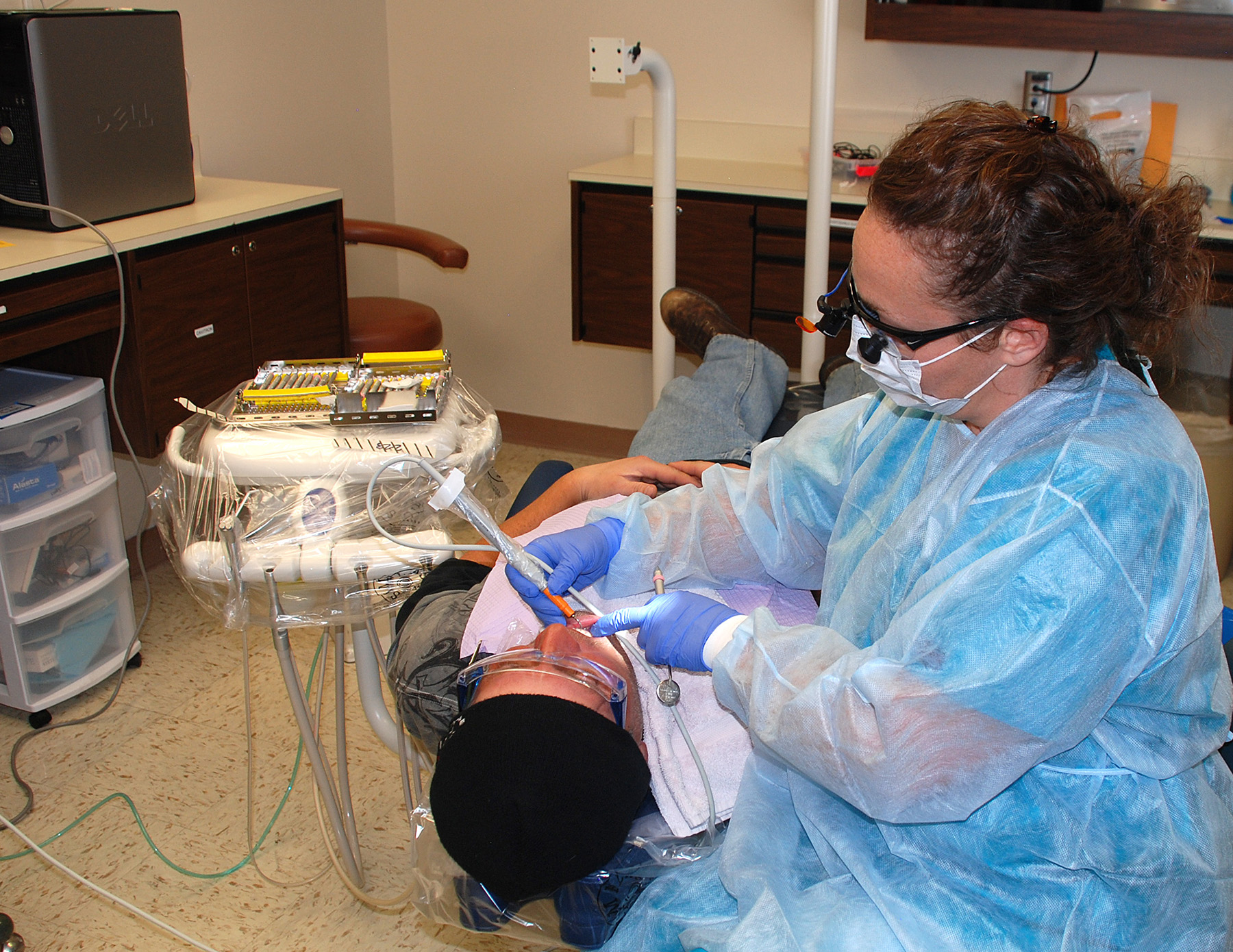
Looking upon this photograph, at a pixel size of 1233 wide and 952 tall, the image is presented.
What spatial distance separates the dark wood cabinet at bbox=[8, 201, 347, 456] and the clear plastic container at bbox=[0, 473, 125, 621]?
0.15 m

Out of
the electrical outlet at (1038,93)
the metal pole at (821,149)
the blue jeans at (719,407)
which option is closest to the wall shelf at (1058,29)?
the electrical outlet at (1038,93)

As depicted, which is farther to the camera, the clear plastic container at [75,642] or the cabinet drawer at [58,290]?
the clear plastic container at [75,642]

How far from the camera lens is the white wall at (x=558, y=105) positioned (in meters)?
2.70

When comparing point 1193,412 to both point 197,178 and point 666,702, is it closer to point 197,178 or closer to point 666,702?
point 666,702

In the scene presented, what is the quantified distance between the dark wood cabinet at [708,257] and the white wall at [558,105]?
43 cm

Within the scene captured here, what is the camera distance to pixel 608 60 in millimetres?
1918

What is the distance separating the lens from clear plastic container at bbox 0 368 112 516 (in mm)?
1844

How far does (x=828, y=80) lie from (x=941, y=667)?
136 cm

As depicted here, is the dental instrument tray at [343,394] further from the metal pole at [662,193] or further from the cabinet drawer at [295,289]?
the cabinet drawer at [295,289]

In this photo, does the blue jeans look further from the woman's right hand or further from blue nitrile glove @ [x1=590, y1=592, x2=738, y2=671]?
blue nitrile glove @ [x1=590, y1=592, x2=738, y2=671]

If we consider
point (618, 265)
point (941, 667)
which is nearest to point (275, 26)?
point (618, 265)

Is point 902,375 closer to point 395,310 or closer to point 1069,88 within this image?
point 395,310

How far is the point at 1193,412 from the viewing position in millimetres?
2473

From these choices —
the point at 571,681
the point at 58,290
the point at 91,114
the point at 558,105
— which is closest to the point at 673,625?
the point at 571,681
